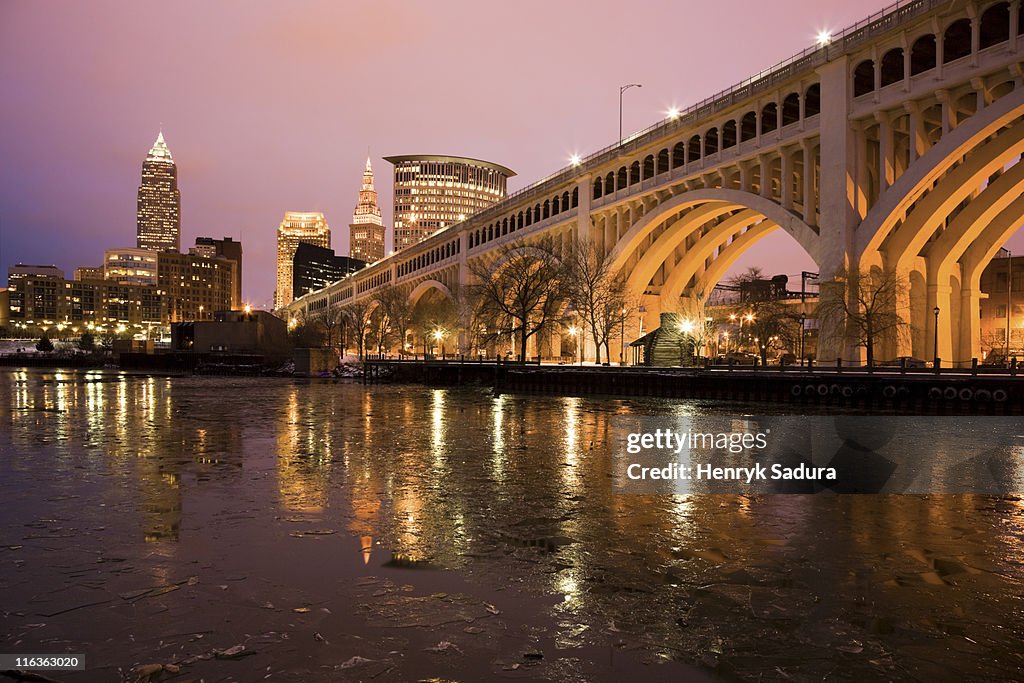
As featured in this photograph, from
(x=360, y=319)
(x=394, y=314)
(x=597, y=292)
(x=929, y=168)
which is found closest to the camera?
(x=929, y=168)

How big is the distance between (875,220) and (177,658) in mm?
41417

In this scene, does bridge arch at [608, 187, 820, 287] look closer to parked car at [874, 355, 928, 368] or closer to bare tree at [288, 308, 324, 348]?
parked car at [874, 355, 928, 368]

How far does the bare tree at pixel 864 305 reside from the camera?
3775 centimetres

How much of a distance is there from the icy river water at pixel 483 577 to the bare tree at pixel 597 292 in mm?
45916

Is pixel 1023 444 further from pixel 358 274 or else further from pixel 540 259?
pixel 358 274

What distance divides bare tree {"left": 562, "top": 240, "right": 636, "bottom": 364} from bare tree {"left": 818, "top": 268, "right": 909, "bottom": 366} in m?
21.6

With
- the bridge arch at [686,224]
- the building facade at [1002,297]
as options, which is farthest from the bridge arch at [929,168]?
the building facade at [1002,297]

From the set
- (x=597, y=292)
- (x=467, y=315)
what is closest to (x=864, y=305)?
(x=597, y=292)

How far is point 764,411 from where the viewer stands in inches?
1092

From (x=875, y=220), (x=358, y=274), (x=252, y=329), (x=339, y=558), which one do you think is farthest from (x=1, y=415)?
(x=358, y=274)

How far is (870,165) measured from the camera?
1626 inches

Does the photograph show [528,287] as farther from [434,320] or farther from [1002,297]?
[1002,297]

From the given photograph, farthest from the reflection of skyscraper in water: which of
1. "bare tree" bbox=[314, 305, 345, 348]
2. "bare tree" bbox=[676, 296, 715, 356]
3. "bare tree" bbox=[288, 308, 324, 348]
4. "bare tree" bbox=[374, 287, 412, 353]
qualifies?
"bare tree" bbox=[288, 308, 324, 348]

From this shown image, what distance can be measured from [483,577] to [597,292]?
55030mm
